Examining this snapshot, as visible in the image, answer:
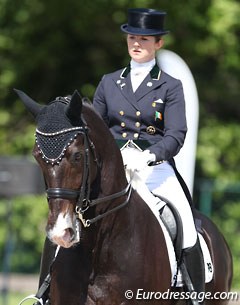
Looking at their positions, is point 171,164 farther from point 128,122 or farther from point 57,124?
point 57,124

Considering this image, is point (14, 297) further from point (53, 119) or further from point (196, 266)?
point (53, 119)

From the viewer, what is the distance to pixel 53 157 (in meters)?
5.18

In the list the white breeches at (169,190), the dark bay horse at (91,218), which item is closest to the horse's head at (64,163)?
the dark bay horse at (91,218)

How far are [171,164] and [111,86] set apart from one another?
71 cm

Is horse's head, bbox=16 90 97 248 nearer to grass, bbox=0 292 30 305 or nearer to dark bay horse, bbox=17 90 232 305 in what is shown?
dark bay horse, bbox=17 90 232 305

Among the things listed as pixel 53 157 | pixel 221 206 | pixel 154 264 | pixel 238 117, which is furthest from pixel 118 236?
pixel 238 117

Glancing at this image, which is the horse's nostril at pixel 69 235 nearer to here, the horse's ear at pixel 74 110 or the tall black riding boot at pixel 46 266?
the horse's ear at pixel 74 110

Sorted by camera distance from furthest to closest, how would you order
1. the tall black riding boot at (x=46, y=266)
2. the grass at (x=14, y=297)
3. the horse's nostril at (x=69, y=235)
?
the grass at (x=14, y=297)
the tall black riding boot at (x=46, y=266)
the horse's nostril at (x=69, y=235)

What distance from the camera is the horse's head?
16.8 ft

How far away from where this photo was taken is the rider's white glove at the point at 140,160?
225 inches

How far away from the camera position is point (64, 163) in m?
5.18

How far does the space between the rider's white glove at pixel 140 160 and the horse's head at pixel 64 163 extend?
45 centimetres

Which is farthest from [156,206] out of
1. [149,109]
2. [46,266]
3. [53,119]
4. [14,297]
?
[14,297]

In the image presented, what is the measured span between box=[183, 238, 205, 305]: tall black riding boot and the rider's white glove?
2.65 feet
